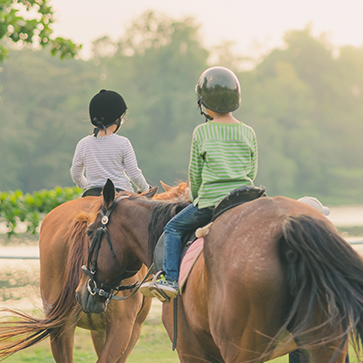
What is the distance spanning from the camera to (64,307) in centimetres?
414

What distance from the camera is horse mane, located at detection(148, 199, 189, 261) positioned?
3.58 meters

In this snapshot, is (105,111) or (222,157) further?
(105,111)

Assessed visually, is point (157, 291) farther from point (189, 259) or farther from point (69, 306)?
point (69, 306)

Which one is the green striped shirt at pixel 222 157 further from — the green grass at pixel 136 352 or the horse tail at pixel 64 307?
the green grass at pixel 136 352

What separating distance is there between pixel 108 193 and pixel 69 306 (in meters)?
1.01

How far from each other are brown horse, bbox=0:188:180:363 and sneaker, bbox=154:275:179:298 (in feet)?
2.36

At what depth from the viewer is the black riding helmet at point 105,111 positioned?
4.62 metres

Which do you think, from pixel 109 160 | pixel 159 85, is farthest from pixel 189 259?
pixel 159 85

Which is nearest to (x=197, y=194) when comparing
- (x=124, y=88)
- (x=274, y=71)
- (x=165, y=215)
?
(x=165, y=215)

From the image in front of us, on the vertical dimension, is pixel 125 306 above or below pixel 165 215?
below

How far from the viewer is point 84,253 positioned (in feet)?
13.2

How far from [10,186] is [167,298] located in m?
40.7

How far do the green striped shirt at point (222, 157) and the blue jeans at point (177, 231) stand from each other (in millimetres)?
108

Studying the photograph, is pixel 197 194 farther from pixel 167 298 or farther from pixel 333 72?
pixel 333 72
